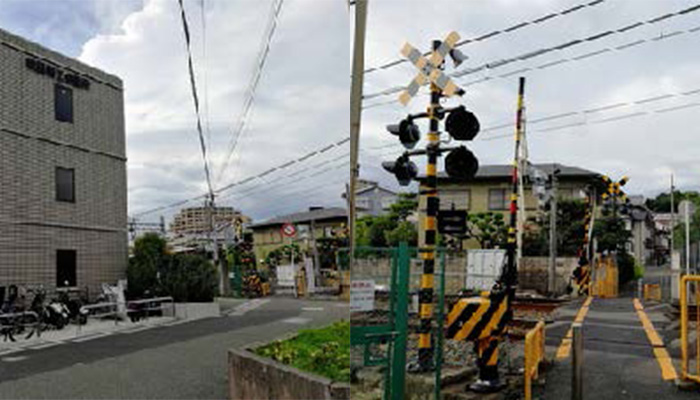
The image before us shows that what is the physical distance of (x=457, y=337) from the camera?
3781 millimetres

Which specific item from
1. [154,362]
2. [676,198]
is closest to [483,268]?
[154,362]

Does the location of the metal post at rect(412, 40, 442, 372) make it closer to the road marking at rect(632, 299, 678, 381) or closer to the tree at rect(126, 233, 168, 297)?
the tree at rect(126, 233, 168, 297)

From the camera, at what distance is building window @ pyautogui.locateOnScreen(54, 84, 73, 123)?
3251mm

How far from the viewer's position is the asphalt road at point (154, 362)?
340cm

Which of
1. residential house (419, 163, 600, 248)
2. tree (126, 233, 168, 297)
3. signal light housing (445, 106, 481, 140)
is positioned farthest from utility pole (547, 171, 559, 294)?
signal light housing (445, 106, 481, 140)

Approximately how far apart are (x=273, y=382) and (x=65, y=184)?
7.64 feet

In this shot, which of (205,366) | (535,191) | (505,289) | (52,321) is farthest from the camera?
(535,191)

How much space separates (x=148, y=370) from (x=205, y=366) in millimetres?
517

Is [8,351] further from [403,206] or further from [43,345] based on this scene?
→ [403,206]

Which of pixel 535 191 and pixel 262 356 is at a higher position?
pixel 535 191

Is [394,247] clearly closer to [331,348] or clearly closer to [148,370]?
[331,348]

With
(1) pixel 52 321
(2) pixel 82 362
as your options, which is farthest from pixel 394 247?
(1) pixel 52 321

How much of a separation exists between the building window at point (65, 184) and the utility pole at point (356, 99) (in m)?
2.45

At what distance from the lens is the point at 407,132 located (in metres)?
2.45
